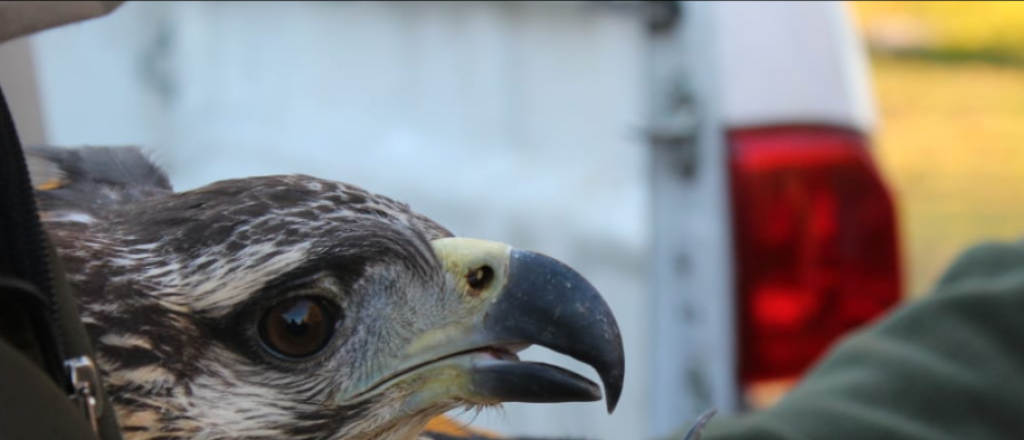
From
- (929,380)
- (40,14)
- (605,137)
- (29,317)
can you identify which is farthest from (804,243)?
(29,317)

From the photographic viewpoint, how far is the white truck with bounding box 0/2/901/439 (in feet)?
8.25

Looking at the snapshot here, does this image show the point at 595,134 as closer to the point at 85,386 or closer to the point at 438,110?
the point at 438,110

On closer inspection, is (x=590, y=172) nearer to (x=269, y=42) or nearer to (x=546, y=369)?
(x=269, y=42)

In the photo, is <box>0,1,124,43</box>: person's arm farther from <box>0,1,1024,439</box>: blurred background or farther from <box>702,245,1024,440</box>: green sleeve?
<box>702,245,1024,440</box>: green sleeve

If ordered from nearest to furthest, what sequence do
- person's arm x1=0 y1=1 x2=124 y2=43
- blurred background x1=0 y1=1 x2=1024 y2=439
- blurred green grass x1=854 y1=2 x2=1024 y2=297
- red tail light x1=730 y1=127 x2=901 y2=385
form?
person's arm x1=0 y1=1 x2=124 y2=43 < blurred background x1=0 y1=1 x2=1024 y2=439 < red tail light x1=730 y1=127 x2=901 y2=385 < blurred green grass x1=854 y1=2 x2=1024 y2=297

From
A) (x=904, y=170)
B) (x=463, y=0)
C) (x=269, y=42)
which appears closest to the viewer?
(x=269, y=42)

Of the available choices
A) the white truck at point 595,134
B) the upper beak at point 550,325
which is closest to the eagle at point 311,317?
the upper beak at point 550,325

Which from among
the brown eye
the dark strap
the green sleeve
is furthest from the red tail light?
the dark strap

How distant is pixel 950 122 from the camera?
33.9 ft

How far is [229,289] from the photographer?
133cm

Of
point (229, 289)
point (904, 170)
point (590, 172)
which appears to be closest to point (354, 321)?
point (229, 289)

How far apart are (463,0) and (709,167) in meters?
0.67

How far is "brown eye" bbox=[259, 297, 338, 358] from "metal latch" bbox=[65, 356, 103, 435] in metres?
0.30

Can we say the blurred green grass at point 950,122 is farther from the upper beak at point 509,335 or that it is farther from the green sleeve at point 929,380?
the upper beak at point 509,335
